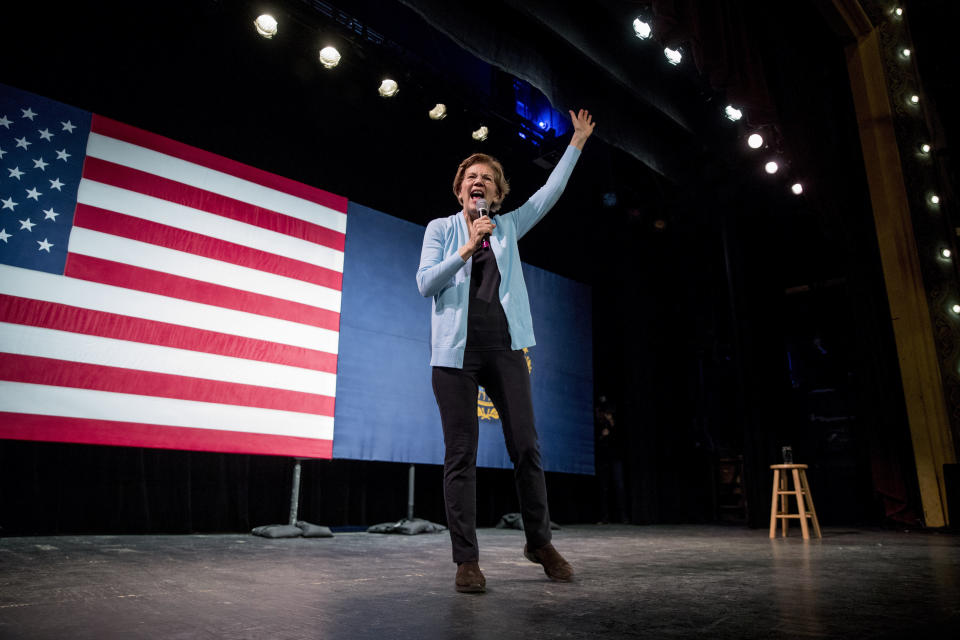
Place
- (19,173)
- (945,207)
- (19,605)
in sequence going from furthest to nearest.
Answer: (945,207) < (19,173) < (19,605)

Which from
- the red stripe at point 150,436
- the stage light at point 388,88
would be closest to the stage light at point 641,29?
the stage light at point 388,88

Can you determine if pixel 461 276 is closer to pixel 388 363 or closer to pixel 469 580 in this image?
pixel 469 580

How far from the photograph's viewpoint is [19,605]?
1.22 metres

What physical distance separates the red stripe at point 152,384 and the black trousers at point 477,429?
2466 mm

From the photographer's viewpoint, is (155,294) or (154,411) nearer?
(154,411)

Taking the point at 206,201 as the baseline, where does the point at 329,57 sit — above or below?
above

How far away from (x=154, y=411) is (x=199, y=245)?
105cm

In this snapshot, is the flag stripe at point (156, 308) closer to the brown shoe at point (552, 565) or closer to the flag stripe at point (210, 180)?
the flag stripe at point (210, 180)

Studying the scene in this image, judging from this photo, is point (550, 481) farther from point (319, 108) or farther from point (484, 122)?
point (319, 108)

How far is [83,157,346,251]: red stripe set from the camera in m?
3.37

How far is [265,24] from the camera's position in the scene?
3588 millimetres

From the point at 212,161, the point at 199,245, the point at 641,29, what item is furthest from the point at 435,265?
the point at 641,29

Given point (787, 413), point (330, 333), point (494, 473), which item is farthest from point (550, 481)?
point (330, 333)

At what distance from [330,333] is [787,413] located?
4738 millimetres
